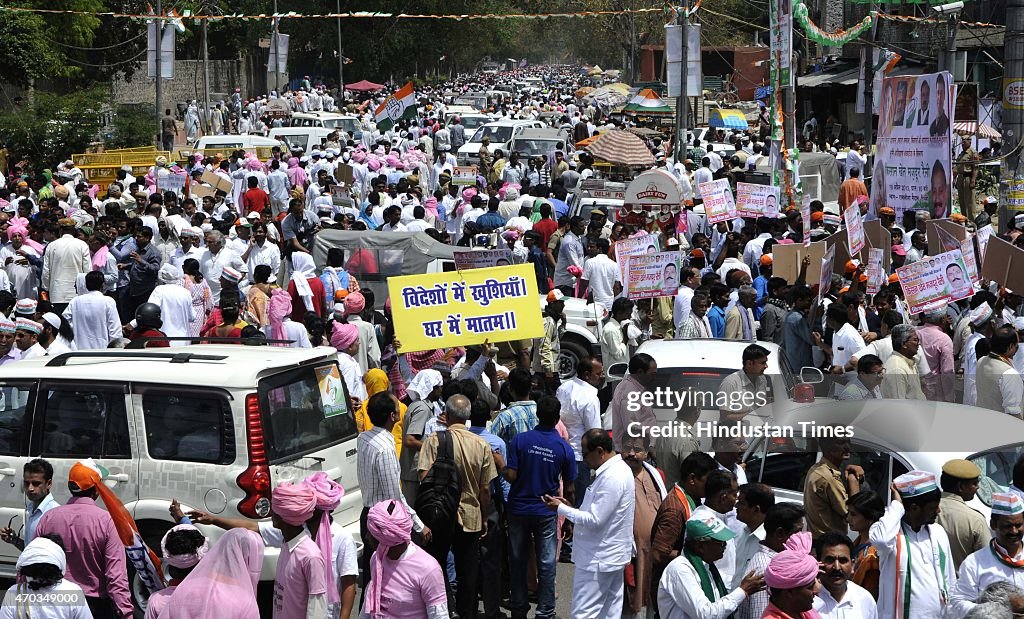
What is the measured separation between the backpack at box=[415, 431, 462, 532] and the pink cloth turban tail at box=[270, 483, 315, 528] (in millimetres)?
1504

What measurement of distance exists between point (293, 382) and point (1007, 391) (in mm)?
5064

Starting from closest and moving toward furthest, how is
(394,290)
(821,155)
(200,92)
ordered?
(394,290), (821,155), (200,92)

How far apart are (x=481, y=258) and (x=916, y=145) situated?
6.92 m

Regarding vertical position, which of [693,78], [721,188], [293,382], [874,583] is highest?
[693,78]

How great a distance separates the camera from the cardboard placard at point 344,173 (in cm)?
2383

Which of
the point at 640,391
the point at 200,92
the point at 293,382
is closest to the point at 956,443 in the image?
the point at 640,391

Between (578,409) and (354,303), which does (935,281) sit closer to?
(578,409)

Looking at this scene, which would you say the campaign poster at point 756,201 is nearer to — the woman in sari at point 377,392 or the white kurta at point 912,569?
the woman in sari at point 377,392

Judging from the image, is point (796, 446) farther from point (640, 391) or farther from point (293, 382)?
point (293, 382)

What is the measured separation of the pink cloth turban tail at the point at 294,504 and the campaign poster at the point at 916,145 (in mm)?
11990

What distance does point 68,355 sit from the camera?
8.13m

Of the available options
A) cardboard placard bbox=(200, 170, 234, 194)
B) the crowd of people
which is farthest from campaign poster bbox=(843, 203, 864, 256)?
cardboard placard bbox=(200, 170, 234, 194)

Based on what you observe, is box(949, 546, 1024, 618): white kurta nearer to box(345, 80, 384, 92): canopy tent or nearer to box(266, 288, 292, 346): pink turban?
box(266, 288, 292, 346): pink turban

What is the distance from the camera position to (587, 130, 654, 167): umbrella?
997 inches
